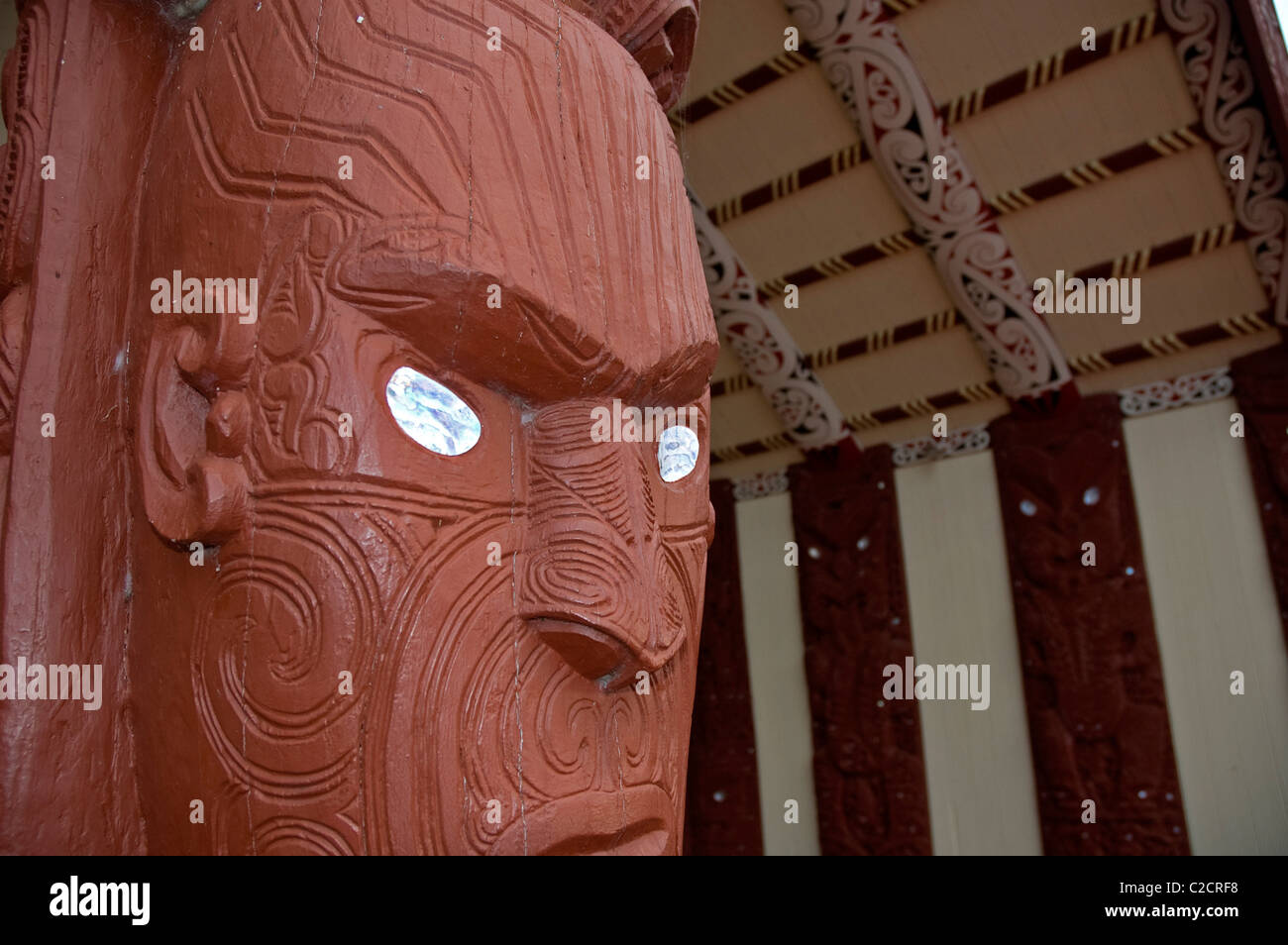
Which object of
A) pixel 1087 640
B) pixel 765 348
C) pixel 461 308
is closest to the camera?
pixel 461 308

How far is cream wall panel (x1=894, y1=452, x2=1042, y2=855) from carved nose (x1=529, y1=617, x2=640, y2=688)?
3.99m

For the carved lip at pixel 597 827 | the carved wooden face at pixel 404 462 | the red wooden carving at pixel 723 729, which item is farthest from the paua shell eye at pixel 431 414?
the red wooden carving at pixel 723 729

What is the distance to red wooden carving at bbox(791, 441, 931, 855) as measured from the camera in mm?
5277

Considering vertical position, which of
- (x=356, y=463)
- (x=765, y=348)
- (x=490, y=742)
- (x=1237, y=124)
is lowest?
(x=490, y=742)

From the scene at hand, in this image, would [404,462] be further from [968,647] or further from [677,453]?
[968,647]

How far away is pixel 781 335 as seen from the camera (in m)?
5.41

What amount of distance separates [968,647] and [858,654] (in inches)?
21.9

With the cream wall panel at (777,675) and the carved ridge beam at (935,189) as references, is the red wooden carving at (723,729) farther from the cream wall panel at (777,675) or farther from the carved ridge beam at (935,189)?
the carved ridge beam at (935,189)

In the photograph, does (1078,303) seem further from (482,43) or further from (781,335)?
(482,43)

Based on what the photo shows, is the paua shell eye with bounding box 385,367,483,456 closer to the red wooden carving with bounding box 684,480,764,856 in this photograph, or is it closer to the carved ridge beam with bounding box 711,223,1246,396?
the carved ridge beam with bounding box 711,223,1246,396

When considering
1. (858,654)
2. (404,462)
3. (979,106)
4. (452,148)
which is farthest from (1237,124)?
(404,462)

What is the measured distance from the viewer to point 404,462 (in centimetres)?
144

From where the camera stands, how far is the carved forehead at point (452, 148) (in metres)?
1.52

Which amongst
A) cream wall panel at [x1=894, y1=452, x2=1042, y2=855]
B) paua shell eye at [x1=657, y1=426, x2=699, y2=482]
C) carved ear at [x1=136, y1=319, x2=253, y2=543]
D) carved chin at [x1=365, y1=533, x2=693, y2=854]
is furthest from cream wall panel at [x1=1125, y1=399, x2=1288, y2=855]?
carved ear at [x1=136, y1=319, x2=253, y2=543]
